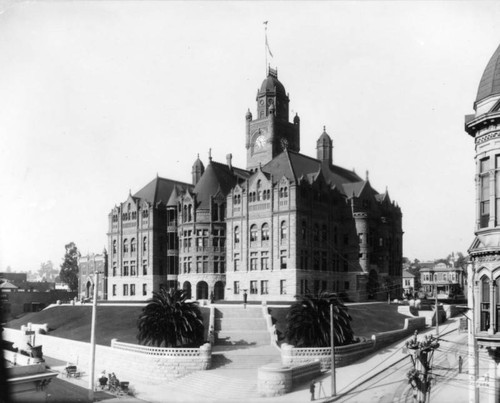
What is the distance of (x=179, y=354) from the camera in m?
40.2

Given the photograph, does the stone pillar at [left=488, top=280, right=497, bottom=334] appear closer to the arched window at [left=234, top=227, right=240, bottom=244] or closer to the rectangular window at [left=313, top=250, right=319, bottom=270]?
the rectangular window at [left=313, top=250, right=319, bottom=270]

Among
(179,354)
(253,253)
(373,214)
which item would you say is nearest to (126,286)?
(253,253)

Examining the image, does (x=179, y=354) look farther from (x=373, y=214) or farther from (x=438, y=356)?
(x=373, y=214)

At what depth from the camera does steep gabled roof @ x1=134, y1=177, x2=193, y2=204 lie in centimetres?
8344

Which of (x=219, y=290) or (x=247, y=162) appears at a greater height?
(x=247, y=162)

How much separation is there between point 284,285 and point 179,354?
27427mm

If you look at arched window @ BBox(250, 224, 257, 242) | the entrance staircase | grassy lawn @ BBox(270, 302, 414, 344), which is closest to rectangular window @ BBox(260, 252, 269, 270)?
arched window @ BBox(250, 224, 257, 242)

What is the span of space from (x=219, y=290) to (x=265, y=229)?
1202 cm

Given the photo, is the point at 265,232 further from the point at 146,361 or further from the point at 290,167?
the point at 146,361

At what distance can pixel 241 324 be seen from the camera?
5019 cm

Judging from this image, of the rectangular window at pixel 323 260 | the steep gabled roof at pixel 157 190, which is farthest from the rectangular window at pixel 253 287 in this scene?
the steep gabled roof at pixel 157 190

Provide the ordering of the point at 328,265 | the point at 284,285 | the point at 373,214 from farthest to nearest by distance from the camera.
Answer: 1. the point at 373,214
2. the point at 328,265
3. the point at 284,285

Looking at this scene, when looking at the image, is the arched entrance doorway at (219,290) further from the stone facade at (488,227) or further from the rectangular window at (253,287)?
the stone facade at (488,227)

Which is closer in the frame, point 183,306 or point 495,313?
point 495,313
